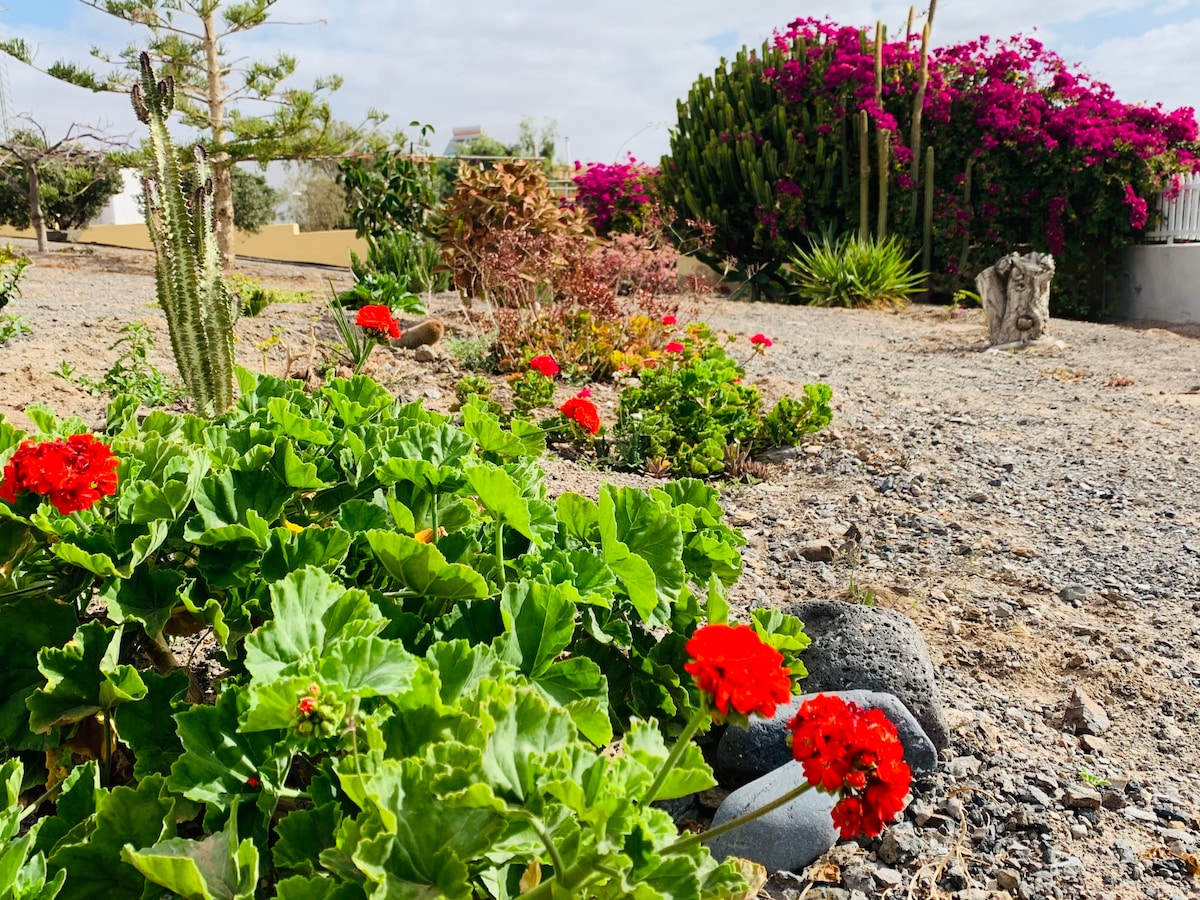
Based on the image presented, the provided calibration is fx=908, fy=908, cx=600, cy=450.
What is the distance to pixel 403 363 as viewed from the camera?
5.45 metres

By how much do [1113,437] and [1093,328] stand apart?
4928 mm

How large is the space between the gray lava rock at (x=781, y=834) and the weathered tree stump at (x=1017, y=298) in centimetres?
682

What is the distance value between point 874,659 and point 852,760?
1.19 m

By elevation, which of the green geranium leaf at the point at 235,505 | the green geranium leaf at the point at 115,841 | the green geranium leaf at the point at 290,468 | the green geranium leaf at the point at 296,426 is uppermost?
the green geranium leaf at the point at 296,426

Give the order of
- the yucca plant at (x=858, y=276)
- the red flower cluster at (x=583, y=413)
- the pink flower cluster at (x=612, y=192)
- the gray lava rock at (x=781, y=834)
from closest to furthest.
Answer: the gray lava rock at (x=781, y=834), the red flower cluster at (x=583, y=413), the yucca plant at (x=858, y=276), the pink flower cluster at (x=612, y=192)

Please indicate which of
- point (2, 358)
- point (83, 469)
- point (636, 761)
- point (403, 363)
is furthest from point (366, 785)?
point (403, 363)

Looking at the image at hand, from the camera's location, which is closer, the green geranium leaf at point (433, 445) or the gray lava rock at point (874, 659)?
the green geranium leaf at point (433, 445)

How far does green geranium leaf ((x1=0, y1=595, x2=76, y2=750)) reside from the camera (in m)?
1.53

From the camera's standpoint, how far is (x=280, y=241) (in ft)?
70.8

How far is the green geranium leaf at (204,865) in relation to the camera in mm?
976

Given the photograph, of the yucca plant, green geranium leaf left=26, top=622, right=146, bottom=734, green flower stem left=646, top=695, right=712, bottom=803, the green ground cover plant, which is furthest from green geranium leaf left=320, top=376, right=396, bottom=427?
the yucca plant

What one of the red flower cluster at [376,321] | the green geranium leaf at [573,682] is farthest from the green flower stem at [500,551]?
the red flower cluster at [376,321]

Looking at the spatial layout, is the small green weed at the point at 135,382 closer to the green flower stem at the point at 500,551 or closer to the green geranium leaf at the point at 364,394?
the green geranium leaf at the point at 364,394

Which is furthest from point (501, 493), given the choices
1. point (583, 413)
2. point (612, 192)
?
point (612, 192)
